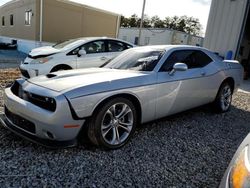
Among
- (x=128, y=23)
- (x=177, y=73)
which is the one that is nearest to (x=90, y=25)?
(x=177, y=73)

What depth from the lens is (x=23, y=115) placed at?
9.21ft

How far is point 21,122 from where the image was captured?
288 cm

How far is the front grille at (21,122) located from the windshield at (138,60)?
1635 millimetres

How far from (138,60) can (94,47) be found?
3453 millimetres

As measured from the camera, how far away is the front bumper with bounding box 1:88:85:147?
2.59 m

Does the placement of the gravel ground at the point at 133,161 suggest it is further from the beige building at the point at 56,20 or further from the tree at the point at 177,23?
the tree at the point at 177,23

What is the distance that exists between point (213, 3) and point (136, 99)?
8.58 meters

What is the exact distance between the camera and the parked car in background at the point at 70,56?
609 cm

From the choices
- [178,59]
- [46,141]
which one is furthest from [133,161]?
[178,59]

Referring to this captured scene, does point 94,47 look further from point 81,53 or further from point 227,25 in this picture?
point 227,25

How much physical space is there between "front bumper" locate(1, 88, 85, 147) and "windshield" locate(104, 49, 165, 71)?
53.3 inches

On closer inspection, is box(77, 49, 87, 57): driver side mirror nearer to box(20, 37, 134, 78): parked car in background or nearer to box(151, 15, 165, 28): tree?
box(20, 37, 134, 78): parked car in background

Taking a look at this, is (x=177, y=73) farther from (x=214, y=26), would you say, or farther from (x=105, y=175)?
(x=214, y=26)

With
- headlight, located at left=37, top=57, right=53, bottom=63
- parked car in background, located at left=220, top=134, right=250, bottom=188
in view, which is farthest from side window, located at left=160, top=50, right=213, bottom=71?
headlight, located at left=37, top=57, right=53, bottom=63
